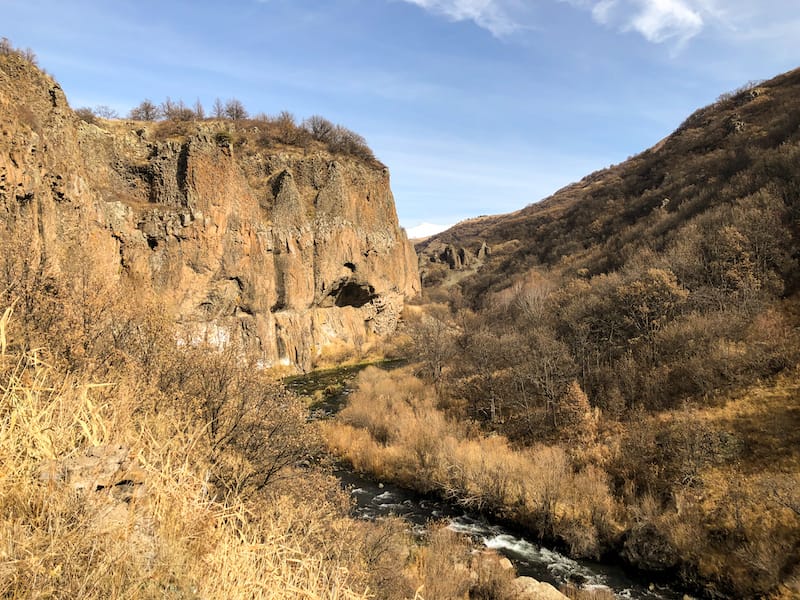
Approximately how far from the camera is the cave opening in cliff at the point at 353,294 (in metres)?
46.1

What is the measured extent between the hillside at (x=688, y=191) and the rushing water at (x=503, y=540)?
19.9 meters

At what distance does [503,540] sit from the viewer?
13.2 metres

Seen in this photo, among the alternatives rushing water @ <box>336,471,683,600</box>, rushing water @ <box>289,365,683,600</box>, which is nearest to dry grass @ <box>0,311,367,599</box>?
rushing water @ <box>336,471,683,600</box>

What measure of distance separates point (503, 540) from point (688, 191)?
150 ft

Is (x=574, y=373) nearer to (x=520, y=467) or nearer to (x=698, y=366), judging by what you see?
(x=698, y=366)

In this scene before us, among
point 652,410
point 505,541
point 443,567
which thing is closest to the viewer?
point 443,567

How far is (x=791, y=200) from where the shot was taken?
91.4 ft

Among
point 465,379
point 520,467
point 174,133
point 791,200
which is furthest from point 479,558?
point 174,133

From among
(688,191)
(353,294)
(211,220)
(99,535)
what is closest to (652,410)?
(99,535)

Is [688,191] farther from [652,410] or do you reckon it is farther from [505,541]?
[505,541]

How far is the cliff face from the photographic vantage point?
18688mm

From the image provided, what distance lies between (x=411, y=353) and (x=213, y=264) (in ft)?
53.5

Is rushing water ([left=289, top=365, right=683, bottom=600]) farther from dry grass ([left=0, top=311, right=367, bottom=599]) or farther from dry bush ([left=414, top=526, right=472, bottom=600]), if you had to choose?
dry grass ([left=0, top=311, right=367, bottom=599])

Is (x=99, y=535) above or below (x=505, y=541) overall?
above
